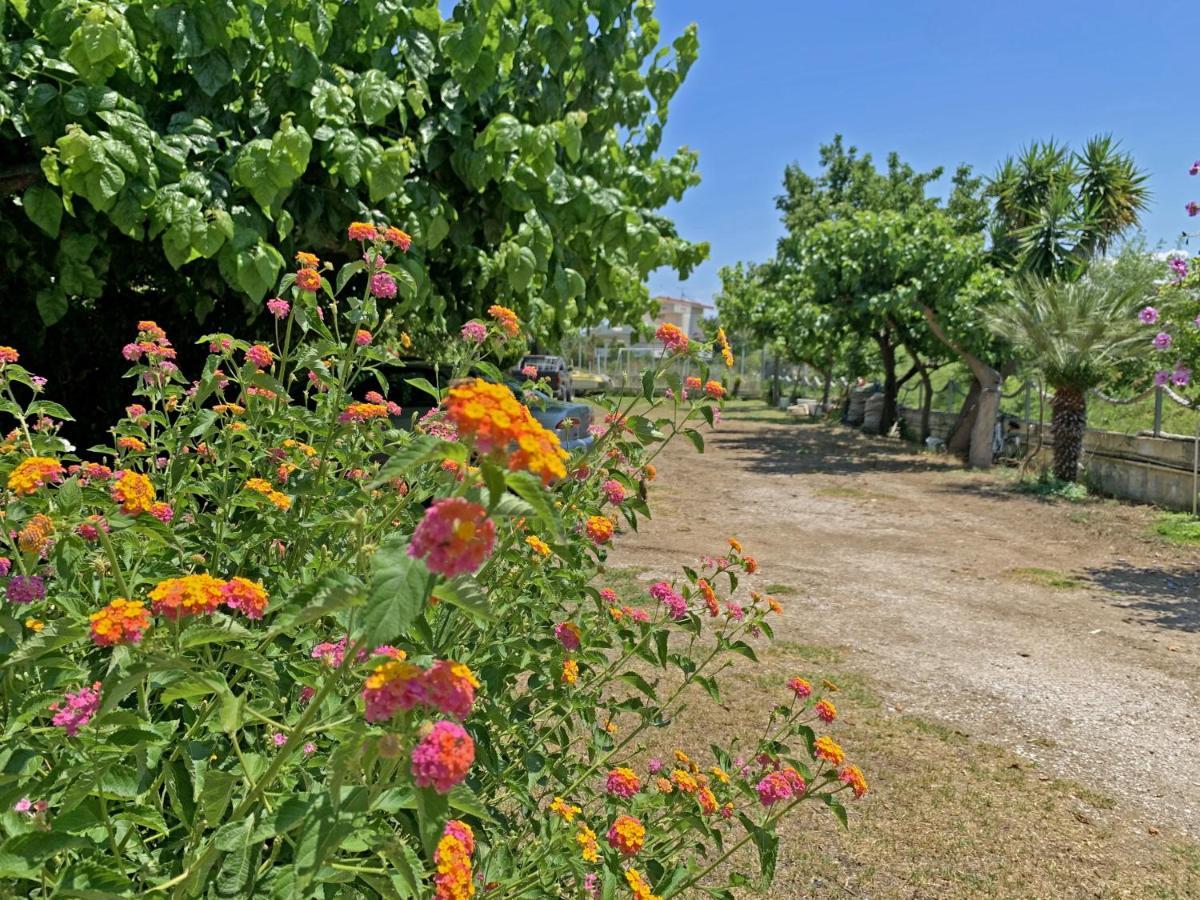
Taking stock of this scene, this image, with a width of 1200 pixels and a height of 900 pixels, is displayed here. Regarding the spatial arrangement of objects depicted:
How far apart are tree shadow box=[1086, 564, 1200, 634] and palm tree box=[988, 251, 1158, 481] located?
4495 millimetres

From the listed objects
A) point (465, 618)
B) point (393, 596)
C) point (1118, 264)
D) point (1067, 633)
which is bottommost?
point (1067, 633)

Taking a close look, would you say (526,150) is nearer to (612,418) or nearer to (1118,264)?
(612,418)

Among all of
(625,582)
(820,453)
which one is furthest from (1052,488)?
(625,582)

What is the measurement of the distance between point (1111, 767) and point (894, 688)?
3.07ft

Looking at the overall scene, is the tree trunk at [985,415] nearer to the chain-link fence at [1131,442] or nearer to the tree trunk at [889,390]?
the chain-link fence at [1131,442]

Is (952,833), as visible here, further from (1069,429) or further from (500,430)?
(1069,429)

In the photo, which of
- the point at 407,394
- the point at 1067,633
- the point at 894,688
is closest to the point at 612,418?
the point at 894,688

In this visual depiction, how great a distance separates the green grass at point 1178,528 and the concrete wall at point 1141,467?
42 cm

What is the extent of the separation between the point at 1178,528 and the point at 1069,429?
2863mm

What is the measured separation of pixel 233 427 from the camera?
1.63 meters

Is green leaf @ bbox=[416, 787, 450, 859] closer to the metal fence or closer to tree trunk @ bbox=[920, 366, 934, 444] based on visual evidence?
the metal fence

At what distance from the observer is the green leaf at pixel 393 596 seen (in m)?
0.64

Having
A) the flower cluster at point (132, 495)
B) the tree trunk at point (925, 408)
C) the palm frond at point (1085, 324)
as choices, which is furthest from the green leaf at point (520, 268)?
the tree trunk at point (925, 408)

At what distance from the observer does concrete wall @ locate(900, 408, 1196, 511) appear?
8812 millimetres
